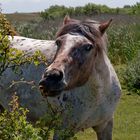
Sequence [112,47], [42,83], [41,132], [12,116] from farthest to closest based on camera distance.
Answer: [112,47]
[42,83]
[41,132]
[12,116]

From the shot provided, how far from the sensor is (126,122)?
29.7ft

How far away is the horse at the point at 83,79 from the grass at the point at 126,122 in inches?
99.2

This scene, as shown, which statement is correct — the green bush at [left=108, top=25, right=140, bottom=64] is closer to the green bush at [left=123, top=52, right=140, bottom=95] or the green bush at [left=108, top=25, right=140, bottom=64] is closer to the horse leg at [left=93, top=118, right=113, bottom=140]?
the green bush at [left=123, top=52, right=140, bottom=95]

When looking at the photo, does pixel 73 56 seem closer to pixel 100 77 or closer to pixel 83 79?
pixel 83 79

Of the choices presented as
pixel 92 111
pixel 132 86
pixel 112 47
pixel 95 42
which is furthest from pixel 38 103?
pixel 112 47

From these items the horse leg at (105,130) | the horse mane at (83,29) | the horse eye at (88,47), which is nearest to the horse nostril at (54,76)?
the horse eye at (88,47)

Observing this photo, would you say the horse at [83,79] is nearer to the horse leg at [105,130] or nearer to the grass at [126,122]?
the horse leg at [105,130]

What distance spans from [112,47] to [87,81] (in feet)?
40.7

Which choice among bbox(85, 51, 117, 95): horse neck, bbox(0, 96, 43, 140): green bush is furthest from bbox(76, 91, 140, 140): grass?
bbox(0, 96, 43, 140): green bush

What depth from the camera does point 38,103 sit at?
5.53m

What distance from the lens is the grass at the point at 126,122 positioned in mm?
8172

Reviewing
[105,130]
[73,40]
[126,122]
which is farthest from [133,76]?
[73,40]

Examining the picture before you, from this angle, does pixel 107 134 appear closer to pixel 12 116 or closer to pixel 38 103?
pixel 38 103

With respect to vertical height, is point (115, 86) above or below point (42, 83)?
below
